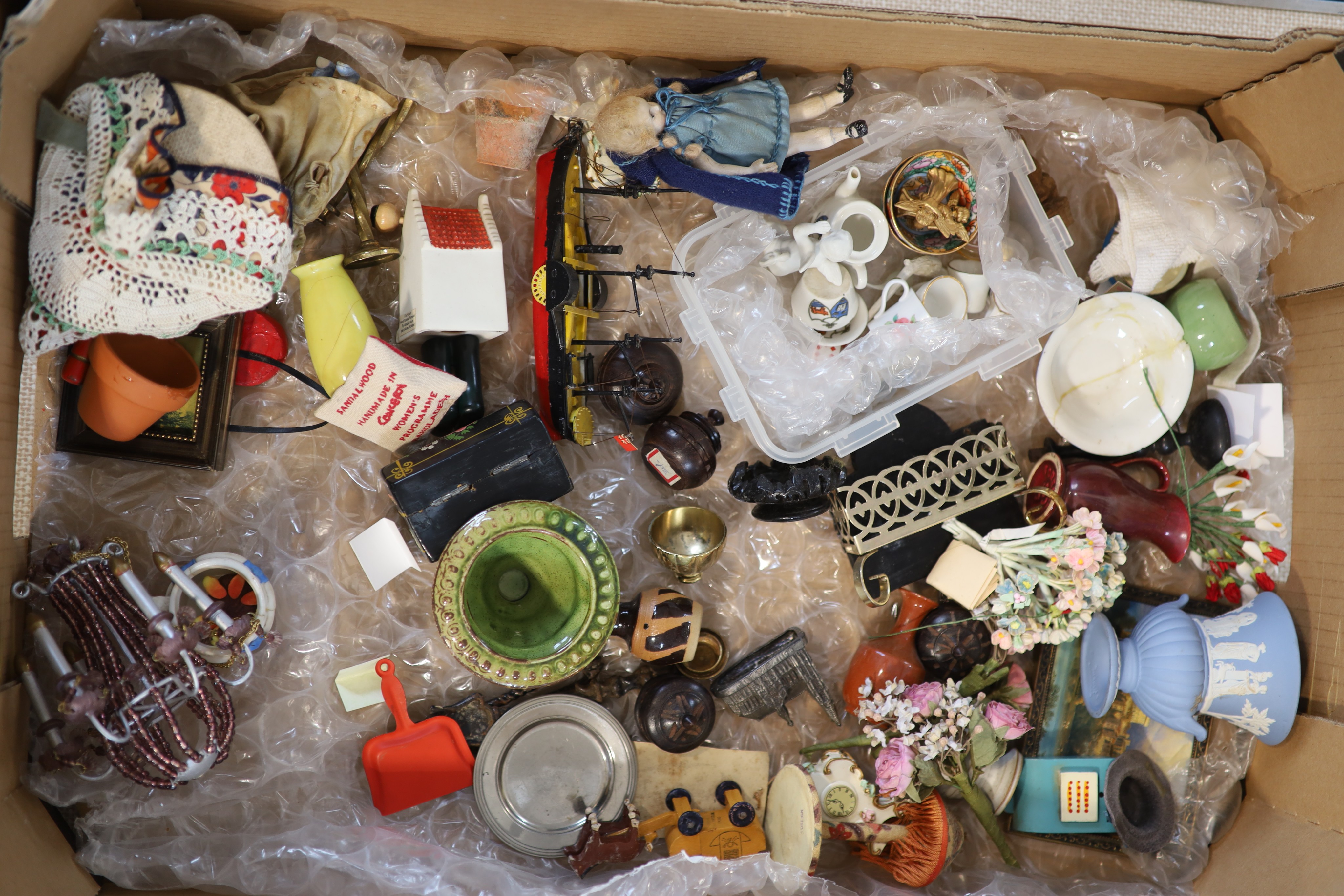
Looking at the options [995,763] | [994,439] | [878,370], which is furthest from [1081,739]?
[878,370]

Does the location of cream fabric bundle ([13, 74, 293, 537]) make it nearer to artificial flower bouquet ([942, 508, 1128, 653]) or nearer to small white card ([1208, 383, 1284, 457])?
artificial flower bouquet ([942, 508, 1128, 653])

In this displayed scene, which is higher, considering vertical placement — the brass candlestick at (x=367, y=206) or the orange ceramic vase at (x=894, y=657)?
the brass candlestick at (x=367, y=206)

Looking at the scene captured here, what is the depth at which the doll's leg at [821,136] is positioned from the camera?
180cm

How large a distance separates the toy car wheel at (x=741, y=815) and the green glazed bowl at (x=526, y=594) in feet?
1.67

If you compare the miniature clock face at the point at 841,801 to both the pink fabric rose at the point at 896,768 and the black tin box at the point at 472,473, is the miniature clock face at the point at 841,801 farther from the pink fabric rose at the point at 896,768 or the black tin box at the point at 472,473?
the black tin box at the point at 472,473

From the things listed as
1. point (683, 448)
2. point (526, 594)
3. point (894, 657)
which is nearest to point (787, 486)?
point (683, 448)

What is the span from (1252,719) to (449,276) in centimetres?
216

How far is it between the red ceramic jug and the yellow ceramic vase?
1.67 metres

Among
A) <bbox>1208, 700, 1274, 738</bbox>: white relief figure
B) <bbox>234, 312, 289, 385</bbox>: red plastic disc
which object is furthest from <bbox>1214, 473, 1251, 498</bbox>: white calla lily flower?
<bbox>234, 312, 289, 385</bbox>: red plastic disc

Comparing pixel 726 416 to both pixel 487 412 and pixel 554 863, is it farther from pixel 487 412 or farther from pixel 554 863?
pixel 554 863

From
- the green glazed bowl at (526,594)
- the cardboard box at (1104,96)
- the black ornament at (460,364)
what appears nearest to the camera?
Result: the cardboard box at (1104,96)

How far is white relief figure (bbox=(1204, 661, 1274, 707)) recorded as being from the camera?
6.29ft

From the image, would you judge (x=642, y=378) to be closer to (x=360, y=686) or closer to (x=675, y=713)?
(x=675, y=713)

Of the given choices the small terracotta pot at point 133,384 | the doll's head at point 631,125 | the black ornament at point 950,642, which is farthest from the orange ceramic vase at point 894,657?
the small terracotta pot at point 133,384
